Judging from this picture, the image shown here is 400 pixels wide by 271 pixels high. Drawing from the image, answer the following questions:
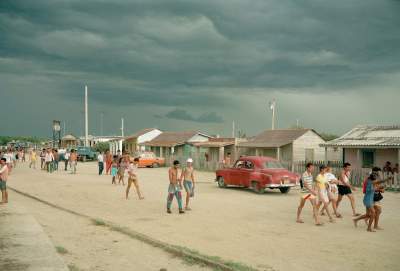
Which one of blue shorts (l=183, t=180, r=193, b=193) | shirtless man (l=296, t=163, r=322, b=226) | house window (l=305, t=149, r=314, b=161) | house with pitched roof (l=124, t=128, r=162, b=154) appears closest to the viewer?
shirtless man (l=296, t=163, r=322, b=226)

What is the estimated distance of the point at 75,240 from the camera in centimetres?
1062

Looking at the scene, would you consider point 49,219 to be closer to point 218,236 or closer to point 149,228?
point 149,228

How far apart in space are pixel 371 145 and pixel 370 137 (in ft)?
7.39

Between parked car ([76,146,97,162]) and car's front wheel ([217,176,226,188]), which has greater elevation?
parked car ([76,146,97,162])

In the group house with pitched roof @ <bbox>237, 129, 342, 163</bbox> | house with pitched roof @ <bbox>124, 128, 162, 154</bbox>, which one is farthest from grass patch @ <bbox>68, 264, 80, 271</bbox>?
house with pitched roof @ <bbox>124, 128, 162, 154</bbox>

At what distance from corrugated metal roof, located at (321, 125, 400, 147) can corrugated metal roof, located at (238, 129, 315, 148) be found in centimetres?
675

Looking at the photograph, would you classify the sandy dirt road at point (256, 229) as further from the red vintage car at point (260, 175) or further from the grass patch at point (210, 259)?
the red vintage car at point (260, 175)

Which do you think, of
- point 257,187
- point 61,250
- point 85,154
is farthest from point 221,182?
point 85,154

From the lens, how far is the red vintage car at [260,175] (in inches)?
816

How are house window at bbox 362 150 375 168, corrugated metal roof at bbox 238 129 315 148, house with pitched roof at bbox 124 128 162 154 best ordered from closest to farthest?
house window at bbox 362 150 375 168
corrugated metal roof at bbox 238 129 315 148
house with pitched roof at bbox 124 128 162 154

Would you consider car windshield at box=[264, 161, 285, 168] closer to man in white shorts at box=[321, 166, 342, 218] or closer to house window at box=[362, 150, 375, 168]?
man in white shorts at box=[321, 166, 342, 218]

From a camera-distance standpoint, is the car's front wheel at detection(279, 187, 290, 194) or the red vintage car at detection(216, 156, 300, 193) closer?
the red vintage car at detection(216, 156, 300, 193)

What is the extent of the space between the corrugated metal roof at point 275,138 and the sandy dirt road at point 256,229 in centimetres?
1922

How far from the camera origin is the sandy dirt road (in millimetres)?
8945
